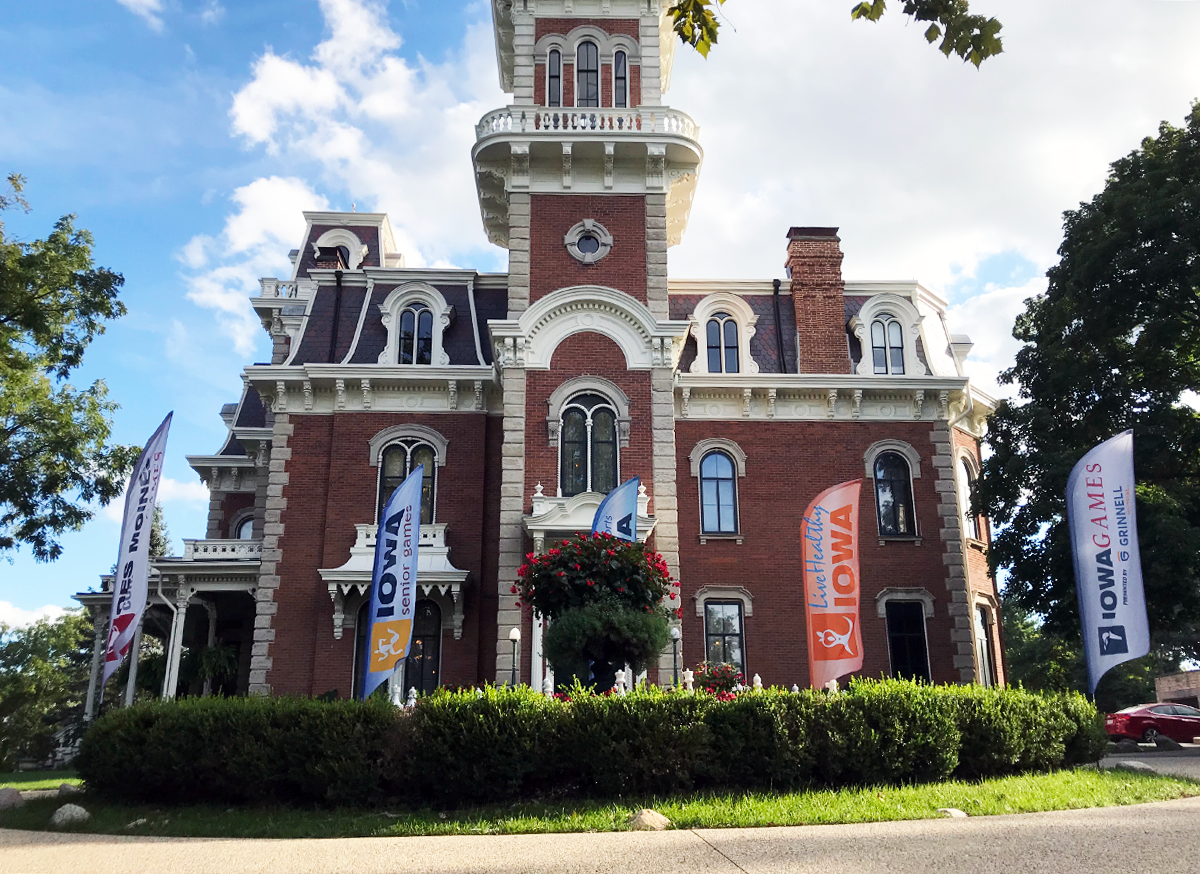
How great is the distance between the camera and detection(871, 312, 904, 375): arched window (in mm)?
24516

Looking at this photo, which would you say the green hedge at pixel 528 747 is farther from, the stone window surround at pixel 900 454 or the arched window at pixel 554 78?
Result: the arched window at pixel 554 78

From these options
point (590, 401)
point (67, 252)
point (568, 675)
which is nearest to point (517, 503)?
point (590, 401)

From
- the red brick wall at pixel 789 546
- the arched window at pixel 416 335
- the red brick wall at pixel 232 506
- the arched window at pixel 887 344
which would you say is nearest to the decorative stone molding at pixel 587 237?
the arched window at pixel 416 335

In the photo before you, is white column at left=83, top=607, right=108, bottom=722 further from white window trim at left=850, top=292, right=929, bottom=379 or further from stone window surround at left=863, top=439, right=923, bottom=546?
white window trim at left=850, top=292, right=929, bottom=379

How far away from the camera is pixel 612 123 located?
74.0 ft

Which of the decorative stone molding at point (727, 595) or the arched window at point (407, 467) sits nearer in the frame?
the decorative stone molding at point (727, 595)

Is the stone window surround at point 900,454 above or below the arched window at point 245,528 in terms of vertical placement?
above

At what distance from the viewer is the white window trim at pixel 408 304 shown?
23359mm

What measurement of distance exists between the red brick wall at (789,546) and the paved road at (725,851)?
11899 millimetres

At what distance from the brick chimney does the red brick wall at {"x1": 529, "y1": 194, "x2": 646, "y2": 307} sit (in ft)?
16.9

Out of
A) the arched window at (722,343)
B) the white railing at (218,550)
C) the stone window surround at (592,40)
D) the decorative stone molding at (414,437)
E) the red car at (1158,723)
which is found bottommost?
the red car at (1158,723)

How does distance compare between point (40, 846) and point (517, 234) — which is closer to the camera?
point (40, 846)

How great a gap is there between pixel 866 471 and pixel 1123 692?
3262 cm

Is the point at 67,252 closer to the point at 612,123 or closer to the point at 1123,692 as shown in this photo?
the point at 612,123
